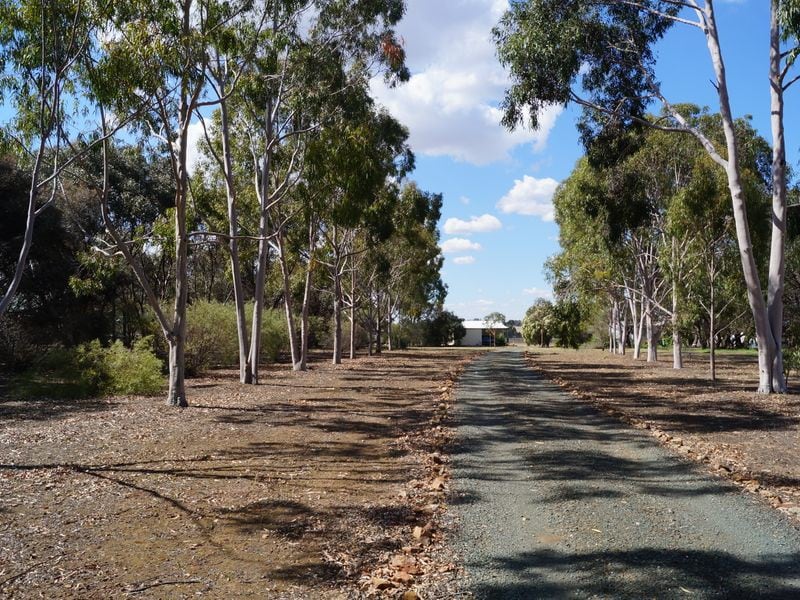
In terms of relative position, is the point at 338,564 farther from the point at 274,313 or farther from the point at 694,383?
the point at 274,313

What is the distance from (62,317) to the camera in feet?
85.1

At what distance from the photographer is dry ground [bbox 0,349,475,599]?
192 inches

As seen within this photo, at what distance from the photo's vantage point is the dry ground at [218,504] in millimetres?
4875

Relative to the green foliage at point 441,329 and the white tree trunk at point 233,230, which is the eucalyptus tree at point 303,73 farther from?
the green foliage at point 441,329

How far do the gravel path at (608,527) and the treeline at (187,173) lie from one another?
729 cm

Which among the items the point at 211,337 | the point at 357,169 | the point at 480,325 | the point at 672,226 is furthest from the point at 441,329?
the point at 357,169

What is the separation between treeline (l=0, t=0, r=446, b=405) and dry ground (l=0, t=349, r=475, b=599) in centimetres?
257

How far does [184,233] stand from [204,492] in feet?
25.8

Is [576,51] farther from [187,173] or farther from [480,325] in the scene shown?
[480,325]

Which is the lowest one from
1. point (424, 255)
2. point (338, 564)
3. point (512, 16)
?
point (338, 564)

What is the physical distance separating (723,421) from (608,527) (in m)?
7.70

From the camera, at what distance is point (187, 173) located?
15141mm

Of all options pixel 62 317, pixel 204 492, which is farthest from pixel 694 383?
pixel 62 317

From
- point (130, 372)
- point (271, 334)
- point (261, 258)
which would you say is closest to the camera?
point (130, 372)
